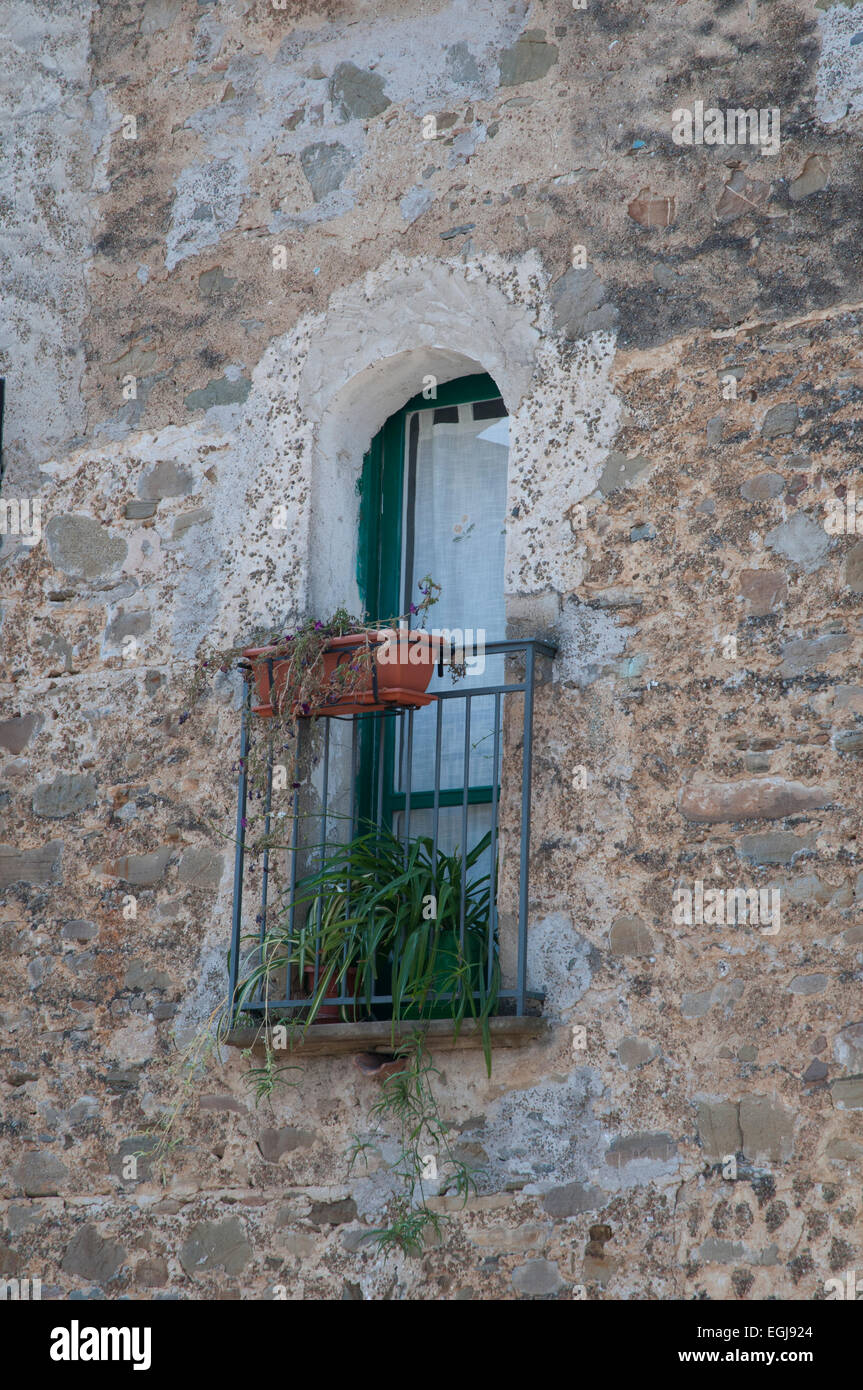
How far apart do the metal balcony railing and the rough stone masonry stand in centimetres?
10

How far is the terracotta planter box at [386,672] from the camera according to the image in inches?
175

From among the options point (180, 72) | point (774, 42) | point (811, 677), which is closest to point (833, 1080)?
point (811, 677)

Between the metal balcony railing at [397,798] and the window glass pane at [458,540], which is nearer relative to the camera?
the metal balcony railing at [397,798]

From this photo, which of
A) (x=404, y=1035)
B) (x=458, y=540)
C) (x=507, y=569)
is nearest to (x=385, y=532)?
(x=458, y=540)

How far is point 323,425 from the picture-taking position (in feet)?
16.5

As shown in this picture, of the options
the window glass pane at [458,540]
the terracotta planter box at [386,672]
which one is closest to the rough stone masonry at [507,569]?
the window glass pane at [458,540]

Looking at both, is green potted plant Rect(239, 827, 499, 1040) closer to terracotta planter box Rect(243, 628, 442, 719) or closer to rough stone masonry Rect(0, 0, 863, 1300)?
rough stone masonry Rect(0, 0, 863, 1300)

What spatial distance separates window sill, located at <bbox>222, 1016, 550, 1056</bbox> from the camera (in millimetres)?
4184

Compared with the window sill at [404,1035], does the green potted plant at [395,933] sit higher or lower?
higher

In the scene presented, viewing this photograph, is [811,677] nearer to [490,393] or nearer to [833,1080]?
[833,1080]

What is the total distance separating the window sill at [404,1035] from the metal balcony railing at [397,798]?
0.24 ft

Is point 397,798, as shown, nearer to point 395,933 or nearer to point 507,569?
point 395,933

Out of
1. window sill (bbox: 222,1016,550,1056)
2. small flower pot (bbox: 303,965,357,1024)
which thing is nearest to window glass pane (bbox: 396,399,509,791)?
small flower pot (bbox: 303,965,357,1024)

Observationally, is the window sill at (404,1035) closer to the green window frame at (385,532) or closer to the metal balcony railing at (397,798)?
the metal balcony railing at (397,798)
